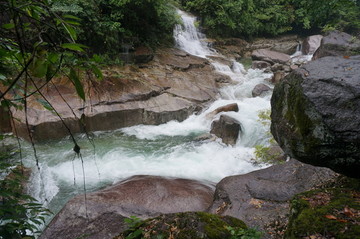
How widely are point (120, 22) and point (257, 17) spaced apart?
12014 millimetres

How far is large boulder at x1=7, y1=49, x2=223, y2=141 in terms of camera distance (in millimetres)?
7629

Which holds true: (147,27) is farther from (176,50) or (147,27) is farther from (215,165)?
(215,165)

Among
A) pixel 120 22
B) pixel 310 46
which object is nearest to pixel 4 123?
pixel 120 22

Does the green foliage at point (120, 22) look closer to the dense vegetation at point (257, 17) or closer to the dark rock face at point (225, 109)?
the dark rock face at point (225, 109)

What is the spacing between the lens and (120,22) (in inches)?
437

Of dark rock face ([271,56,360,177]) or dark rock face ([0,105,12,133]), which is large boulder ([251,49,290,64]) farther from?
dark rock face ([0,105,12,133])

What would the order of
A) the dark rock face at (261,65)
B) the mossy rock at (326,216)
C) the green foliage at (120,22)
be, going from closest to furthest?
the mossy rock at (326,216), the green foliage at (120,22), the dark rock face at (261,65)

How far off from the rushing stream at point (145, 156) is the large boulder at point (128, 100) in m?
0.36

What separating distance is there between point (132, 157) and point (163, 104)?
9.17ft

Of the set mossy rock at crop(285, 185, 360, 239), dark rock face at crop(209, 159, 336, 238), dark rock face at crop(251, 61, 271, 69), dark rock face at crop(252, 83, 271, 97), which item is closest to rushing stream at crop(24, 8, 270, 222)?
dark rock face at crop(252, 83, 271, 97)

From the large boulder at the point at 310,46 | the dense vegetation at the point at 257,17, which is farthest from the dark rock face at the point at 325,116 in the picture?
the large boulder at the point at 310,46

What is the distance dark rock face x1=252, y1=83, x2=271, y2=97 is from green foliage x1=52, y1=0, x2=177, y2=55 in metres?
5.33

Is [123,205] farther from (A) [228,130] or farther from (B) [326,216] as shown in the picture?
(A) [228,130]

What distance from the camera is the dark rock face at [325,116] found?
2541mm
